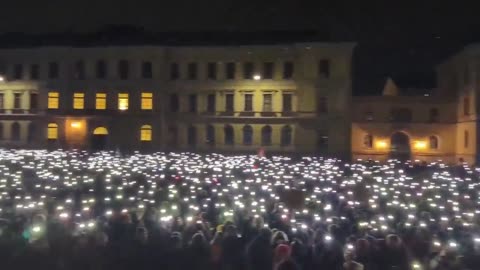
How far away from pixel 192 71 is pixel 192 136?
17.9ft

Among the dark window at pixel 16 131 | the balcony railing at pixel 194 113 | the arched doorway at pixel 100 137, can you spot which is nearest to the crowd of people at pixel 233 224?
the balcony railing at pixel 194 113

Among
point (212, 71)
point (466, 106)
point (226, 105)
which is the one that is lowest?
point (226, 105)

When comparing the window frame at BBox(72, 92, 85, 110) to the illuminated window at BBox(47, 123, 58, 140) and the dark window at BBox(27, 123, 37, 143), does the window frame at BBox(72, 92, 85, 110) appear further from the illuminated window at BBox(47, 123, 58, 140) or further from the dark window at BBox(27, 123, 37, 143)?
the dark window at BBox(27, 123, 37, 143)

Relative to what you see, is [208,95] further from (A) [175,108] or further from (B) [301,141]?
(B) [301,141]

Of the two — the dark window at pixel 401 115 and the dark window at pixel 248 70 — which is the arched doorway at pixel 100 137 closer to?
the dark window at pixel 248 70

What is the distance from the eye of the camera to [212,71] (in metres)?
65.1

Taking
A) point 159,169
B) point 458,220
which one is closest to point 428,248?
point 458,220

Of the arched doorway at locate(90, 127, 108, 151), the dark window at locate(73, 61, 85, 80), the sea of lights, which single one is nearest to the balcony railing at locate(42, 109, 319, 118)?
the arched doorway at locate(90, 127, 108, 151)

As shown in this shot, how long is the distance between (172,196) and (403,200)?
646 centimetres

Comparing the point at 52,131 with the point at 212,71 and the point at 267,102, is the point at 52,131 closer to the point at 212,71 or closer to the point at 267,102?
the point at 212,71

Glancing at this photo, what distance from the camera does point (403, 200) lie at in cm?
2175

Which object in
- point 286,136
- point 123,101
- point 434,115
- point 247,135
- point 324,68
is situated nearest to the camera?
point 324,68

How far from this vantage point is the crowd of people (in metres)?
12.4

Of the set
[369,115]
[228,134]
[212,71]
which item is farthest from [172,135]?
[369,115]
